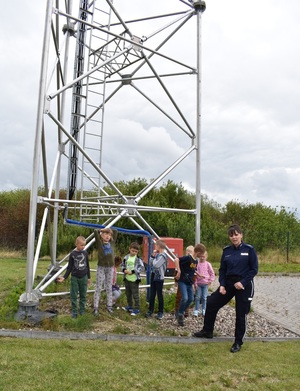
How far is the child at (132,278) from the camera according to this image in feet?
28.4

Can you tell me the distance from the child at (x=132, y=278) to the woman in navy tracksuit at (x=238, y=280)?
179 centimetres

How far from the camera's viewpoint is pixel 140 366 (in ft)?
18.3

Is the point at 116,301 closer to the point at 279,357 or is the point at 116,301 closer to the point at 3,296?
the point at 3,296

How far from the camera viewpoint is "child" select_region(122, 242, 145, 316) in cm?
866

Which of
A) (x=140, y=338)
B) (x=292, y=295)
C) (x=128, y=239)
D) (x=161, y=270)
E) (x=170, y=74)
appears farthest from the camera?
(x=128, y=239)

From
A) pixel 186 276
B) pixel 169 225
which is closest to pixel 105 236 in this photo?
pixel 186 276

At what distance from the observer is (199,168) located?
10477 millimetres

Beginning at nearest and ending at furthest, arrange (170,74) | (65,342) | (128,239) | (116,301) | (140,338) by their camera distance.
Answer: (65,342), (140,338), (116,301), (170,74), (128,239)

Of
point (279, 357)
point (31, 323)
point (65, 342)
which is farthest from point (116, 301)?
point (279, 357)

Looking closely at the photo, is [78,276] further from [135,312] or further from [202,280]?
[202,280]

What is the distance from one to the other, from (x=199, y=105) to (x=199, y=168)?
1421 millimetres

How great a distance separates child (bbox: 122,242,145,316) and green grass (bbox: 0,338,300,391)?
200 cm


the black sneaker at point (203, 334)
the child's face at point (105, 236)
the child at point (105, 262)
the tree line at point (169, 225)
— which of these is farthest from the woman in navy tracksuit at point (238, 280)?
the tree line at point (169, 225)

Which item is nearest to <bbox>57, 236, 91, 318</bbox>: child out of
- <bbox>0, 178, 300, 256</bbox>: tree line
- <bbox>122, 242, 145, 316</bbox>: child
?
<bbox>122, 242, 145, 316</bbox>: child
